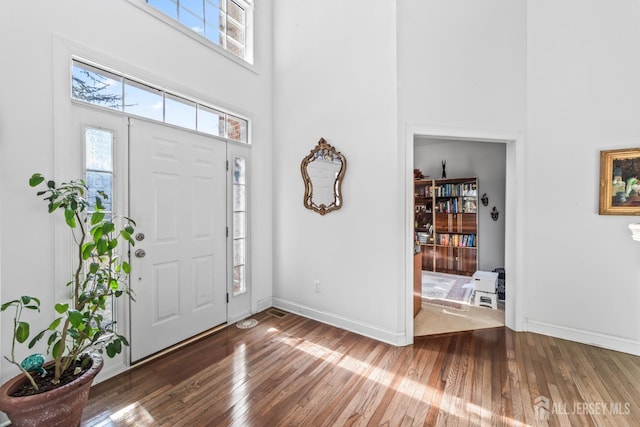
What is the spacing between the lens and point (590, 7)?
2.68 metres

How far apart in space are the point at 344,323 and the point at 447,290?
2.22m

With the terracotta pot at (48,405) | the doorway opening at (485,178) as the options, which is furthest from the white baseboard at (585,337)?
the terracotta pot at (48,405)

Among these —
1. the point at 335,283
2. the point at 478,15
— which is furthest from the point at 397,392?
the point at 478,15

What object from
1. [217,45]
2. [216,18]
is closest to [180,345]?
[217,45]

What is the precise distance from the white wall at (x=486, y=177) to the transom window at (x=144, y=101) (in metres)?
3.64

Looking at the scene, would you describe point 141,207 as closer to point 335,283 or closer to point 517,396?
point 335,283

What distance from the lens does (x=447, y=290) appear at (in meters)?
4.47

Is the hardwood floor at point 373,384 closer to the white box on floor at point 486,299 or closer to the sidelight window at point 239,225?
the sidelight window at point 239,225

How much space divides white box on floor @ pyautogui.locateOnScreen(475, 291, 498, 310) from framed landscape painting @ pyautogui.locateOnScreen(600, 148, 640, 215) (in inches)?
59.6

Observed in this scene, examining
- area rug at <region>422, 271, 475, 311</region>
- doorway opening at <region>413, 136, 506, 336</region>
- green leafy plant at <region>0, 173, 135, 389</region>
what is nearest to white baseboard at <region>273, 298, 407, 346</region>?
area rug at <region>422, 271, 475, 311</region>

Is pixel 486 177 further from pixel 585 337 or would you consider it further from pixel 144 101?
pixel 144 101

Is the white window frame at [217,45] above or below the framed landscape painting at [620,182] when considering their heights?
above

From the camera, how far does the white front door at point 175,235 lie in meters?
2.39

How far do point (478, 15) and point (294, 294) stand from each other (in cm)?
358
